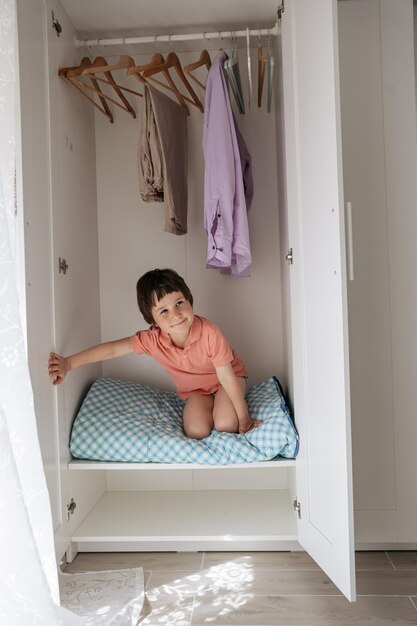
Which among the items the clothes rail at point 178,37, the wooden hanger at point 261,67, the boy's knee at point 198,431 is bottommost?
the boy's knee at point 198,431

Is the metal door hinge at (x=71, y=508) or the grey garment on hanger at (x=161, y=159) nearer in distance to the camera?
the metal door hinge at (x=71, y=508)

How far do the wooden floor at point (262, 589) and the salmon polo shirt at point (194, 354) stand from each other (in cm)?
66

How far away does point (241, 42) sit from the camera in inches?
98.0

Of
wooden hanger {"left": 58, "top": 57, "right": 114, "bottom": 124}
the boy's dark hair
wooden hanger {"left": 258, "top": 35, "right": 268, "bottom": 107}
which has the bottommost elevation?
the boy's dark hair

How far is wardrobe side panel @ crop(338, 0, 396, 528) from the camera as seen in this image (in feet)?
6.49

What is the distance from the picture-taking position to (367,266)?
1.99 m

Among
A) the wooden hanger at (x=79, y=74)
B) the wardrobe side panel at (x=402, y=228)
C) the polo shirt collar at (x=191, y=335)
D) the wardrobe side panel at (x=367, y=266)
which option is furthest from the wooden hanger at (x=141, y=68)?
the polo shirt collar at (x=191, y=335)

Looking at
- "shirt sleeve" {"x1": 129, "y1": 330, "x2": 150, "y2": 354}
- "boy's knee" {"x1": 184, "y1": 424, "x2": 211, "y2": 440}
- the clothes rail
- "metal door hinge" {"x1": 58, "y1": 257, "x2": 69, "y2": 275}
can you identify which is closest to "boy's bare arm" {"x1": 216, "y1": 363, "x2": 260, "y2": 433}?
"boy's knee" {"x1": 184, "y1": 424, "x2": 211, "y2": 440}

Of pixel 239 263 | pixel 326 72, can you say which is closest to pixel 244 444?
pixel 239 263

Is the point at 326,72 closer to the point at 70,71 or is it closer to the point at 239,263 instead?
the point at 239,263

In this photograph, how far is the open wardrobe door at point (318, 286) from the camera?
1.48m

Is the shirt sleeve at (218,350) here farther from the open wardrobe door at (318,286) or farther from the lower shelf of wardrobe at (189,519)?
the lower shelf of wardrobe at (189,519)

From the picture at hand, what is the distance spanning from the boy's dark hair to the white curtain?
846 mm

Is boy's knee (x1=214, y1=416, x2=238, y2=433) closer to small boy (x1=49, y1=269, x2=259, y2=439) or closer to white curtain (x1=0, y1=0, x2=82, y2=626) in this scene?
small boy (x1=49, y1=269, x2=259, y2=439)
